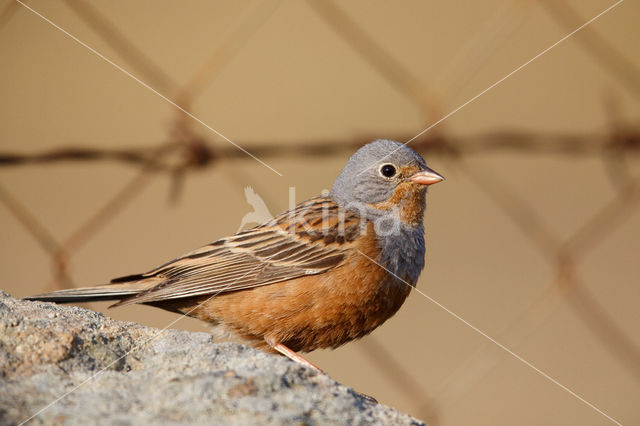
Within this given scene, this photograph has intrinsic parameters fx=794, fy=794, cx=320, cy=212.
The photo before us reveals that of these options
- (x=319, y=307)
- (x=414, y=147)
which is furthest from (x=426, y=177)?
(x=319, y=307)

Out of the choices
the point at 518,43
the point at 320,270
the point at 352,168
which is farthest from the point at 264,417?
the point at 518,43

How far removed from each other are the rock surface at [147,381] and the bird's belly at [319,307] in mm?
965

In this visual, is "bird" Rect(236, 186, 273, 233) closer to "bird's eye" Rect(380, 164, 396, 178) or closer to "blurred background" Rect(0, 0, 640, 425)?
"blurred background" Rect(0, 0, 640, 425)

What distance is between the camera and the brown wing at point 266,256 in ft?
13.2

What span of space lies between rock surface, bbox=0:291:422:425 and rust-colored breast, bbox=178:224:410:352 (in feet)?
3.16

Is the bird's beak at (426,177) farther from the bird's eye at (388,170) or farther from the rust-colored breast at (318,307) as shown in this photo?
the rust-colored breast at (318,307)

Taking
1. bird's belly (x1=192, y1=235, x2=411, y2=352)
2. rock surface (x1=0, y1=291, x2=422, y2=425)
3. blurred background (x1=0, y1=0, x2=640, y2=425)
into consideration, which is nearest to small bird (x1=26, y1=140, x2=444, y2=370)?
bird's belly (x1=192, y1=235, x2=411, y2=352)

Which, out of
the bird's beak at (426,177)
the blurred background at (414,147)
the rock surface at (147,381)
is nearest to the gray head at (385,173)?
the bird's beak at (426,177)

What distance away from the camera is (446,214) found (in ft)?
26.7

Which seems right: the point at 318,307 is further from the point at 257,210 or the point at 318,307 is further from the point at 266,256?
the point at 257,210

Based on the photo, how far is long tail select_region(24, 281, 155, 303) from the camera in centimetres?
376

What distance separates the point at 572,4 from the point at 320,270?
6.76 metres

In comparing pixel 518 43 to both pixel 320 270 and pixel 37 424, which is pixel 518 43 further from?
pixel 37 424

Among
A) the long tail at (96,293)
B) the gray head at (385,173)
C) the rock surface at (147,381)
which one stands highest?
the gray head at (385,173)
